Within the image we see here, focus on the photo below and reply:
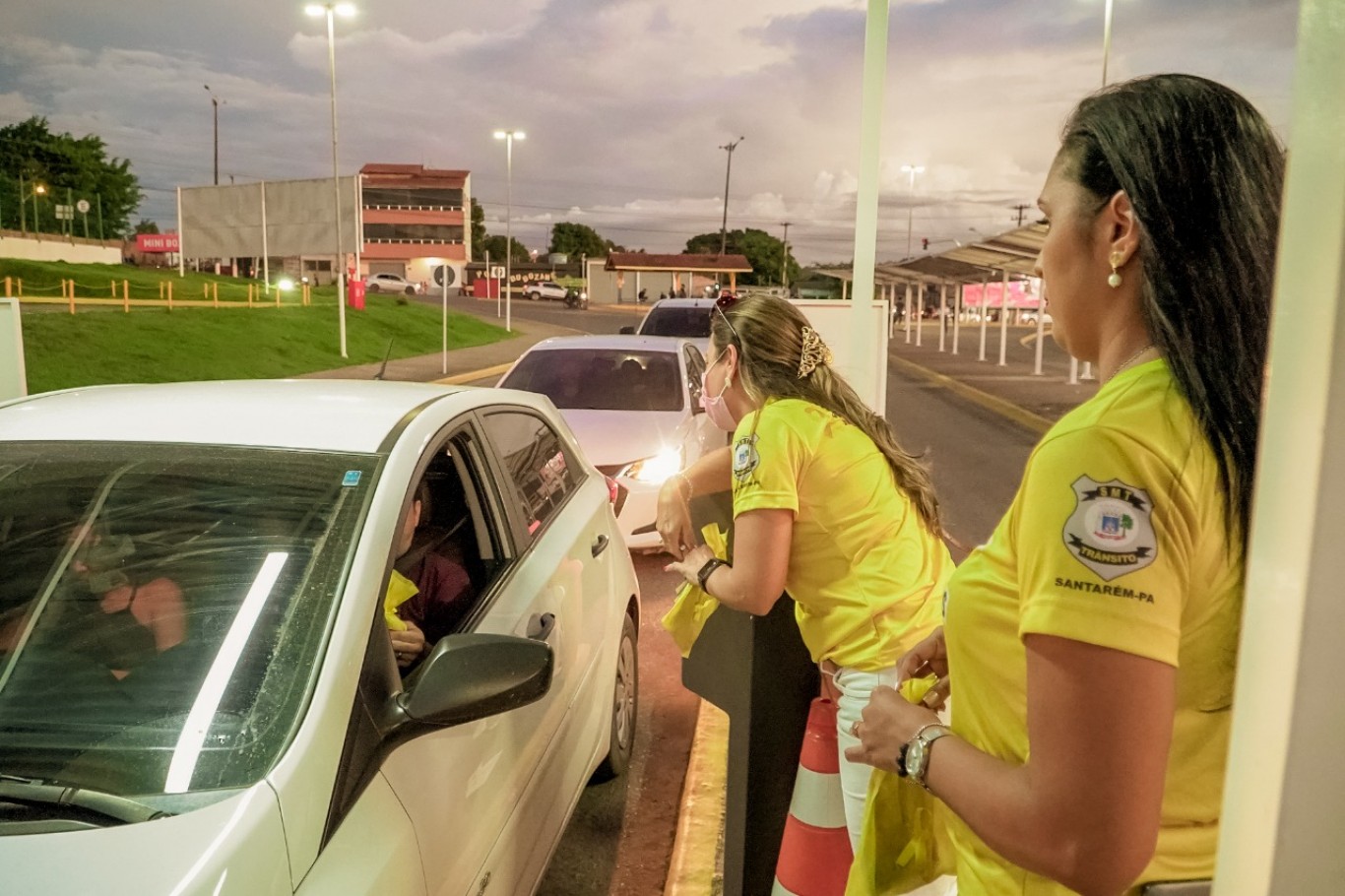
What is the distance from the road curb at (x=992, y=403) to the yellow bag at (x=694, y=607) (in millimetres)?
9917

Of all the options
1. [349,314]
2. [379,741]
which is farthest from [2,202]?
[379,741]

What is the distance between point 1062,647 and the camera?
3.40ft

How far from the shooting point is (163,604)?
82.0 inches

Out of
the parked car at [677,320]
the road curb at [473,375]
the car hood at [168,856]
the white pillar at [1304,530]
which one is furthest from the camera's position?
the road curb at [473,375]

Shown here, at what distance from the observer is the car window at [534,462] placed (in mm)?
3314

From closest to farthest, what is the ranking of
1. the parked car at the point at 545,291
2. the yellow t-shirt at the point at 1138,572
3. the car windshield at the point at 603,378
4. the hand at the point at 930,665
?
1. the yellow t-shirt at the point at 1138,572
2. the hand at the point at 930,665
3. the car windshield at the point at 603,378
4. the parked car at the point at 545,291

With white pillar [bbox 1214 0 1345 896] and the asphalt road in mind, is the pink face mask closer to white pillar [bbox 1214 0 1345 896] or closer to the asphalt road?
the asphalt road

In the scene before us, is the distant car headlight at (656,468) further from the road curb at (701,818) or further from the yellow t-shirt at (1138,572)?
the yellow t-shirt at (1138,572)

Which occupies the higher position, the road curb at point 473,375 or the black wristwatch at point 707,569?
the black wristwatch at point 707,569

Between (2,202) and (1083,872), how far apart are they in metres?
77.1

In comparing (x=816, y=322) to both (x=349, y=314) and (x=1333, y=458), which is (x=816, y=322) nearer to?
(x=1333, y=458)

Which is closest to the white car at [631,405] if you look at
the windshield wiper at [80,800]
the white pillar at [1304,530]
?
the windshield wiper at [80,800]

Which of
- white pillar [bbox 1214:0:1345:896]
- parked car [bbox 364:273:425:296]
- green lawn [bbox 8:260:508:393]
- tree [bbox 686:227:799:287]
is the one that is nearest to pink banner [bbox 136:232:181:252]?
parked car [bbox 364:273:425:296]

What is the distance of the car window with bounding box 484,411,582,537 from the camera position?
10.9ft
